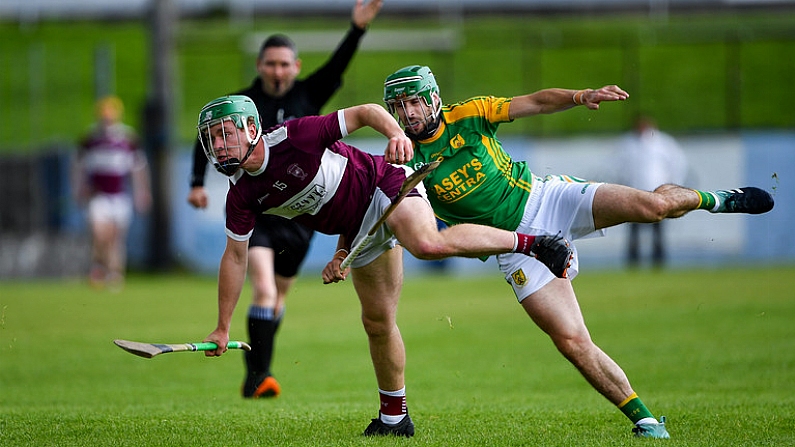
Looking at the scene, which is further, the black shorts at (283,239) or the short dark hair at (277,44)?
the black shorts at (283,239)

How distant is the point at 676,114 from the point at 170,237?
39.9ft

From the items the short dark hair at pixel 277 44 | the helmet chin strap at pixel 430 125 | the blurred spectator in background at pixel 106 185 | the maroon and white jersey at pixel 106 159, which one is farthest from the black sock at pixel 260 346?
the maroon and white jersey at pixel 106 159

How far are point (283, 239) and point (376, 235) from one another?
2.78 m

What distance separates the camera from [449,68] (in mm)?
28641

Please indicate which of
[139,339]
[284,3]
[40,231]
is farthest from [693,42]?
[139,339]

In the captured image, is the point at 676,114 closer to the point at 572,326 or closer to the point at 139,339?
the point at 139,339

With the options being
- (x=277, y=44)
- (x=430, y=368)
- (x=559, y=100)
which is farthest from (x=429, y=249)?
(x=430, y=368)

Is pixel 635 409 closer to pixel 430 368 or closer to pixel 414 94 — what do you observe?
pixel 414 94

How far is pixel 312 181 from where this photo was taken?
629 centimetres

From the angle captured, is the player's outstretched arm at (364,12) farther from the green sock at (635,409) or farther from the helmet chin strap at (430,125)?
the green sock at (635,409)

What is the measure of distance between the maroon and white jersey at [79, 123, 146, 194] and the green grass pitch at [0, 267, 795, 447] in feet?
6.99

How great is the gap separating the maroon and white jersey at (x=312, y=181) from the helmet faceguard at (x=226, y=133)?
0.19 meters

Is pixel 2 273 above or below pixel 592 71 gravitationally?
below

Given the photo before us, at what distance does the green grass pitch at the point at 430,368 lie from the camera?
6770 mm
